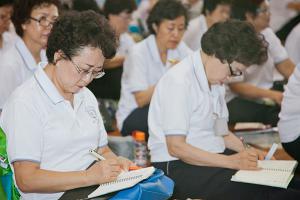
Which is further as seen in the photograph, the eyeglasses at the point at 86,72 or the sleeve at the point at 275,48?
the sleeve at the point at 275,48

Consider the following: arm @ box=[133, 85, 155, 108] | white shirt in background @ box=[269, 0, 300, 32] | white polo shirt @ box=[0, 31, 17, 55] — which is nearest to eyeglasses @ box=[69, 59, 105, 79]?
arm @ box=[133, 85, 155, 108]

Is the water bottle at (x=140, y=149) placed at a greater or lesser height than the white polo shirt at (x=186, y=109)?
lesser

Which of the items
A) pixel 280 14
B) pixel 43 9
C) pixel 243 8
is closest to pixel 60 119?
pixel 43 9

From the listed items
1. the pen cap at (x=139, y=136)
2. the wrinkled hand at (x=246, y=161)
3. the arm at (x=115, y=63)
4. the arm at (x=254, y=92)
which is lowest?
the pen cap at (x=139, y=136)

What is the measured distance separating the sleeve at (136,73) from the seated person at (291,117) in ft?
3.21

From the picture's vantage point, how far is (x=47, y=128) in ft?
6.28

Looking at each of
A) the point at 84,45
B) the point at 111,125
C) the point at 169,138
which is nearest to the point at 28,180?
the point at 84,45

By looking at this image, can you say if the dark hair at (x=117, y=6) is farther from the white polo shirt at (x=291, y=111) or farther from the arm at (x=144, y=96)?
the white polo shirt at (x=291, y=111)

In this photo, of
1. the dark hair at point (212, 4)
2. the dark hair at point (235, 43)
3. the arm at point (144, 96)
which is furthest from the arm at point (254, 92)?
the dark hair at point (235, 43)

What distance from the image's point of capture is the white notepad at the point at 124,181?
1.75 metres

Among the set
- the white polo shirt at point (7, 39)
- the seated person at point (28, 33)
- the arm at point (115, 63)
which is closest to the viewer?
the seated person at point (28, 33)

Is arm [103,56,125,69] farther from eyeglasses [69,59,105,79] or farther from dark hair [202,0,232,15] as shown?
eyeglasses [69,59,105,79]

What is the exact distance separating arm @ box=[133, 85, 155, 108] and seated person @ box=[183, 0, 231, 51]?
3.09 ft

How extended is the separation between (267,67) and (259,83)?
5.4 inches
